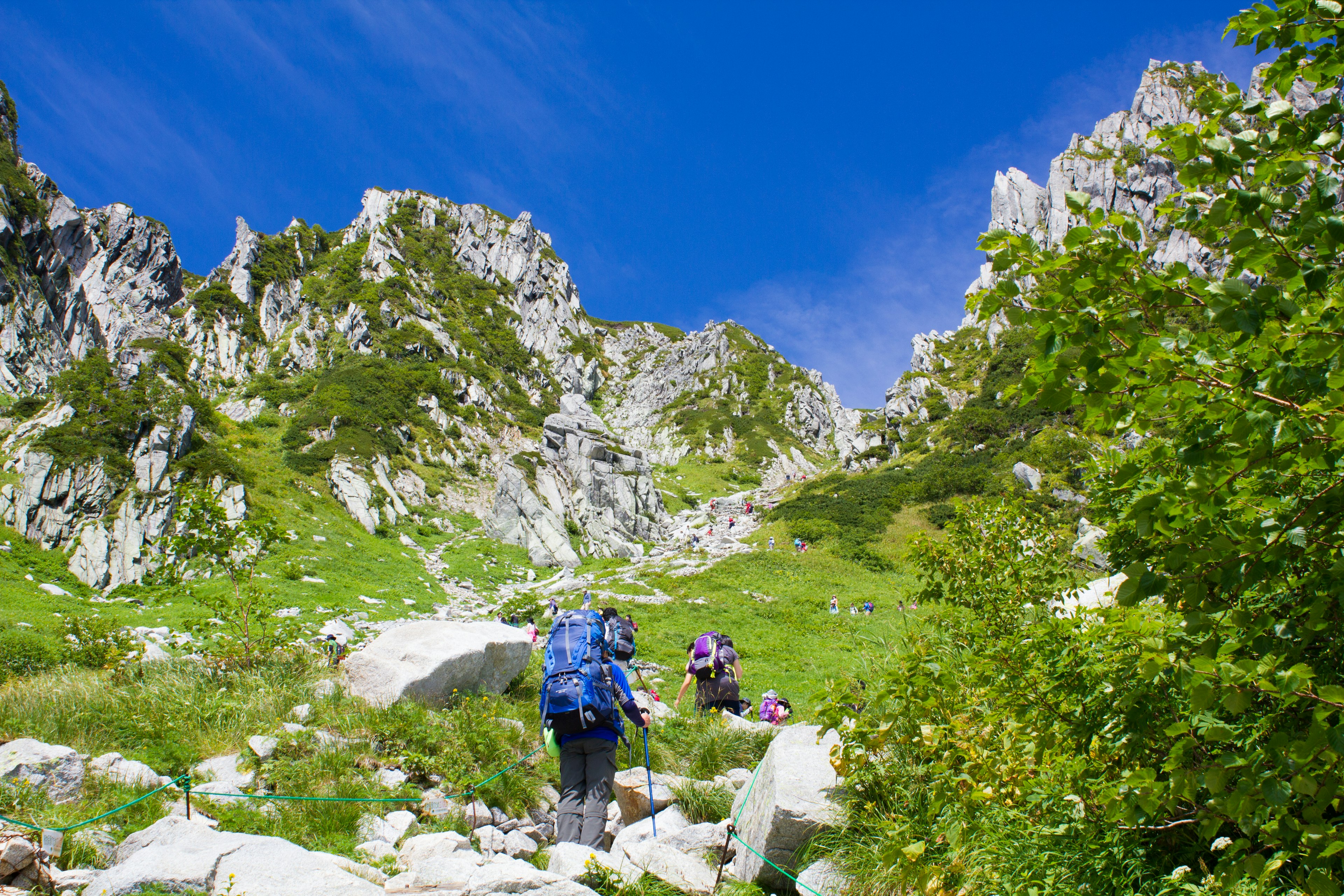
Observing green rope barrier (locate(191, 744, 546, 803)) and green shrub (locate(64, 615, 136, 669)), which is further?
green shrub (locate(64, 615, 136, 669))

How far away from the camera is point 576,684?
586 centimetres

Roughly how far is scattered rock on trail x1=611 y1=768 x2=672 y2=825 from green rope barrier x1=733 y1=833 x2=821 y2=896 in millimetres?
1284

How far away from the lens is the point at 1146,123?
74.5 meters

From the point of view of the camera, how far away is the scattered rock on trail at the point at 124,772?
5.04 metres

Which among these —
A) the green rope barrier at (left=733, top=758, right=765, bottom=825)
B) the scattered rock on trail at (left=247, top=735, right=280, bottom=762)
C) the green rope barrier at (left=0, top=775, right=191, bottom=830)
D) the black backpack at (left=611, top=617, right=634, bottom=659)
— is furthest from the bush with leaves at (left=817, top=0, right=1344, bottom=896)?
the scattered rock on trail at (left=247, top=735, right=280, bottom=762)

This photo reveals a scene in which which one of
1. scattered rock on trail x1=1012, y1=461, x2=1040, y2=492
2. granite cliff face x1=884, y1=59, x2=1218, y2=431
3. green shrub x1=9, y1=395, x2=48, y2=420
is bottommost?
green shrub x1=9, y1=395, x2=48, y2=420

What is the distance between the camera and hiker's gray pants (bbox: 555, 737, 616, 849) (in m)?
5.81

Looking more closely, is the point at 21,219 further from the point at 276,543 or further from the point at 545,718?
the point at 545,718

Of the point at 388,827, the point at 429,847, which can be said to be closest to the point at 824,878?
the point at 429,847

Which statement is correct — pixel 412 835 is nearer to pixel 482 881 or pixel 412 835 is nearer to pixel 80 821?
pixel 482 881

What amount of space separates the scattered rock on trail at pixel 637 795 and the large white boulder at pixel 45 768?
14.4 feet

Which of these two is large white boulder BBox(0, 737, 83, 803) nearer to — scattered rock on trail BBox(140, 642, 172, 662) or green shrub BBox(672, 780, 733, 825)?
scattered rock on trail BBox(140, 642, 172, 662)

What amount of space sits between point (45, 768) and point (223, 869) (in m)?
2.43

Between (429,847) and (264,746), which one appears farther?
(264,746)
